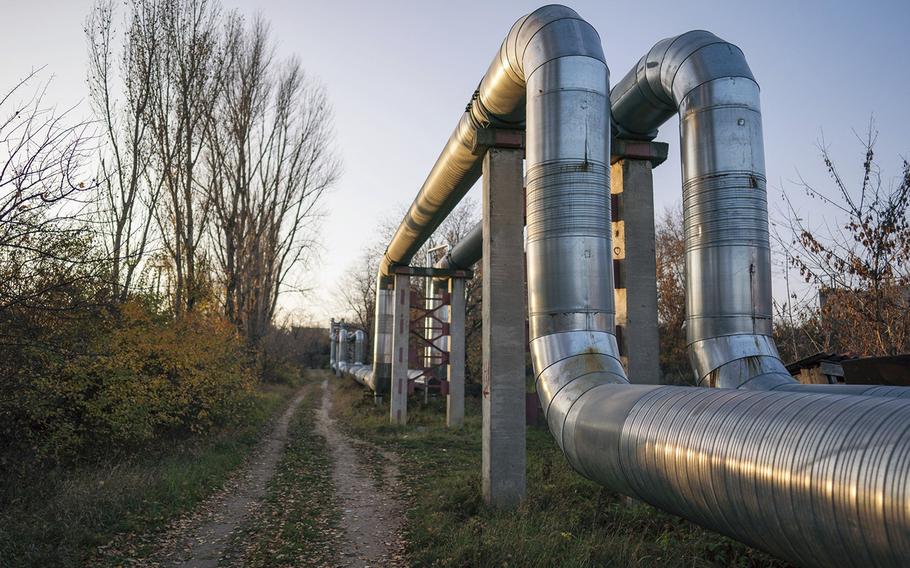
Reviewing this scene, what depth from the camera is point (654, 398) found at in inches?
131

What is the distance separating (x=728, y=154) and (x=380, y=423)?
12788 millimetres

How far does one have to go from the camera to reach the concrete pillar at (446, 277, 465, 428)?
15.7 m

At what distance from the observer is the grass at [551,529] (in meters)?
4.83

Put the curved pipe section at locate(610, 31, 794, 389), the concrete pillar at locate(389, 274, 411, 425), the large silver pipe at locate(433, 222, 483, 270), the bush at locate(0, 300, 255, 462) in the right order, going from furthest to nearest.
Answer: the concrete pillar at locate(389, 274, 411, 425), the large silver pipe at locate(433, 222, 483, 270), the bush at locate(0, 300, 255, 462), the curved pipe section at locate(610, 31, 794, 389)

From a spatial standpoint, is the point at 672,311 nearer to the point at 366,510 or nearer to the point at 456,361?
the point at 456,361

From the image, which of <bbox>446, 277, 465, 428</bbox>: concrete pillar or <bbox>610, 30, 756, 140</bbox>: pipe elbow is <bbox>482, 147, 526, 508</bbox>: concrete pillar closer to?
<bbox>610, 30, 756, 140</bbox>: pipe elbow

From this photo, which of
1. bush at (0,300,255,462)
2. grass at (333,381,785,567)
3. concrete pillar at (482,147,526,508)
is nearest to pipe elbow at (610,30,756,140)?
concrete pillar at (482,147,526,508)

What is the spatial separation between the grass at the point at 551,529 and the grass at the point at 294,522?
91cm

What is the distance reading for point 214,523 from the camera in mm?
7094

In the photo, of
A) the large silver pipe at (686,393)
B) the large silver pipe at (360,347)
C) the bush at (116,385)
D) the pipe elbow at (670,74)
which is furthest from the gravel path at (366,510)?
the large silver pipe at (360,347)

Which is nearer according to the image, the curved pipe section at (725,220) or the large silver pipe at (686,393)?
the large silver pipe at (686,393)

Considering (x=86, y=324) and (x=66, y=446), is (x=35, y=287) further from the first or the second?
(x=66, y=446)

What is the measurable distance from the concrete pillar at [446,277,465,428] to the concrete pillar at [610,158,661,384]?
8.55 metres

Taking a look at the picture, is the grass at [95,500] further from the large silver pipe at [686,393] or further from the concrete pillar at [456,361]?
the concrete pillar at [456,361]
